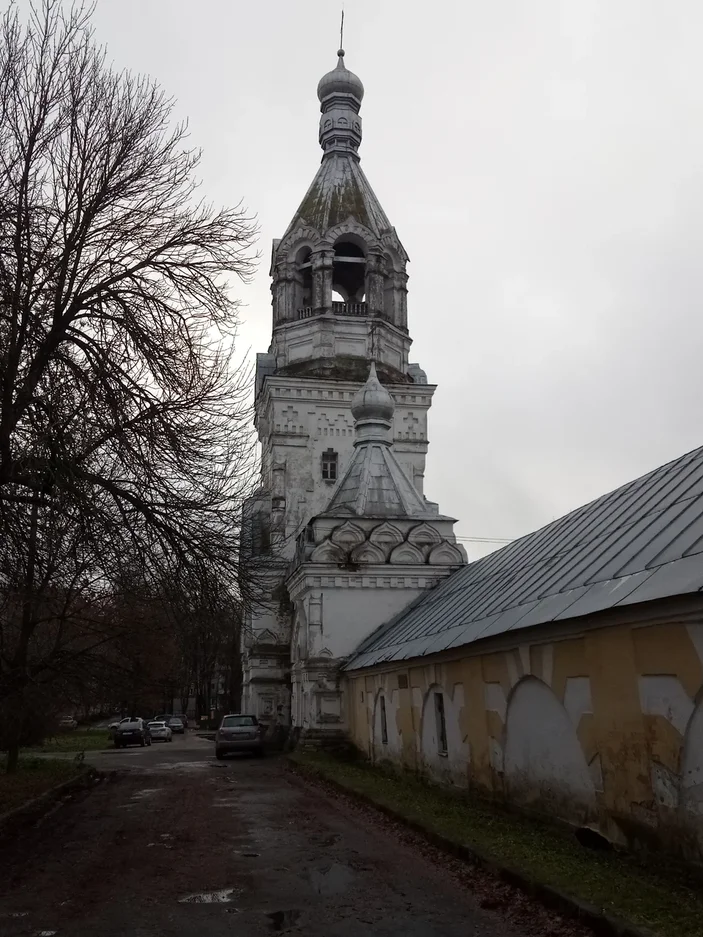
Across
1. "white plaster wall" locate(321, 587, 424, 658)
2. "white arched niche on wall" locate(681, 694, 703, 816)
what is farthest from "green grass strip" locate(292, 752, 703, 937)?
"white plaster wall" locate(321, 587, 424, 658)

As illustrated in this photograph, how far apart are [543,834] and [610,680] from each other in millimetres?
1988

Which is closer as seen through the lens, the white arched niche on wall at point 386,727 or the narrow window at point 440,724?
the narrow window at point 440,724

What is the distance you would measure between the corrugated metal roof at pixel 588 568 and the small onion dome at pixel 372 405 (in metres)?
7.47

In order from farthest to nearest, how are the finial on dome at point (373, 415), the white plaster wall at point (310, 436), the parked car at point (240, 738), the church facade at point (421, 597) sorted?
the white plaster wall at point (310, 436) → the finial on dome at point (373, 415) → the parked car at point (240, 738) → the church facade at point (421, 597)

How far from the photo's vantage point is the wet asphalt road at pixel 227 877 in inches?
230

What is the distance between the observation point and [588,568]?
375 inches

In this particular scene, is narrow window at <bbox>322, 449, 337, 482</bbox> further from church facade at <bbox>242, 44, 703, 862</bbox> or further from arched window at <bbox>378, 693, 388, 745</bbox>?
arched window at <bbox>378, 693, 388, 745</bbox>

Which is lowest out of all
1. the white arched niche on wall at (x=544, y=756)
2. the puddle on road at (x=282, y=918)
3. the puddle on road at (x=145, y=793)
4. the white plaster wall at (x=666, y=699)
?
the puddle on road at (x=282, y=918)

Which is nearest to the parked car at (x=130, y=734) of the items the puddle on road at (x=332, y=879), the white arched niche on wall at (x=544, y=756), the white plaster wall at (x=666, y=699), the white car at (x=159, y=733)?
the white car at (x=159, y=733)

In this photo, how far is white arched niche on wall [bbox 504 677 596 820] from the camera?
26.9 feet

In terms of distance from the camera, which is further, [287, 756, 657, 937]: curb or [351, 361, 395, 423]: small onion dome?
[351, 361, 395, 423]: small onion dome

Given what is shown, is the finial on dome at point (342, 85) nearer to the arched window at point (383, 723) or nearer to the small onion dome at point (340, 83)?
the small onion dome at point (340, 83)

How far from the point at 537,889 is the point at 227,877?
2.60 m

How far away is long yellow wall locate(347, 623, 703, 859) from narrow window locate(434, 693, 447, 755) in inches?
2.6
